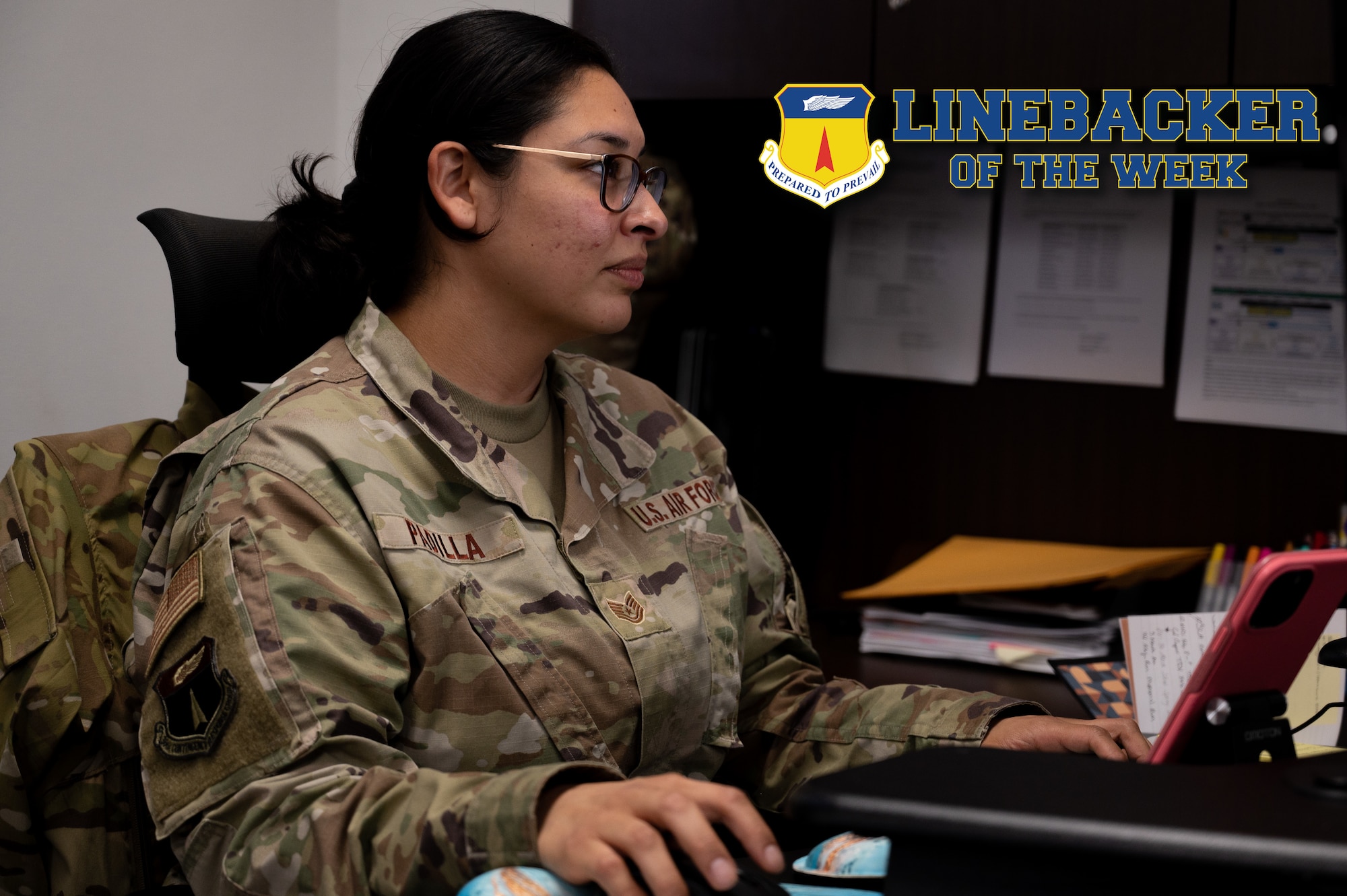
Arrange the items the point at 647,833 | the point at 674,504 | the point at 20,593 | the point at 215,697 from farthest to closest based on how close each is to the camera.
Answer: the point at 674,504, the point at 20,593, the point at 215,697, the point at 647,833

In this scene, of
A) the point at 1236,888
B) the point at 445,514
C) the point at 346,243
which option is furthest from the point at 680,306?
the point at 1236,888

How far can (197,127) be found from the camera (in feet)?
4.97

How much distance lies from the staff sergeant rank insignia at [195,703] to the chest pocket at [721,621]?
0.43m

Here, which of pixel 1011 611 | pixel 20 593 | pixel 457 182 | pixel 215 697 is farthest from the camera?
pixel 1011 611

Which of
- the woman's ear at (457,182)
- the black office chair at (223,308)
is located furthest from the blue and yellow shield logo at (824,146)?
the black office chair at (223,308)

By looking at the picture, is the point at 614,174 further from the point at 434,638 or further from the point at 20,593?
the point at 20,593

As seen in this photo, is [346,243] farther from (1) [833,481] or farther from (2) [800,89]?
(1) [833,481]

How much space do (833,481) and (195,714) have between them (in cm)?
125

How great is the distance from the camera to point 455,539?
3.13 ft

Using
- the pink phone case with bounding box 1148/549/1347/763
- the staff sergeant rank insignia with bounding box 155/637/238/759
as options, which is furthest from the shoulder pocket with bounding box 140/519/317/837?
the pink phone case with bounding box 1148/549/1347/763

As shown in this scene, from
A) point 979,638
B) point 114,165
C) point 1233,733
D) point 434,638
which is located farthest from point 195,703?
point 979,638

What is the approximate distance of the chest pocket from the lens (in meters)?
1.10

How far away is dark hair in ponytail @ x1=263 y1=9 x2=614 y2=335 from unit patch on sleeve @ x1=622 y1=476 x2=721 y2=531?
283 millimetres

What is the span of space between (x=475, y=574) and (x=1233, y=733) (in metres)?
0.53
